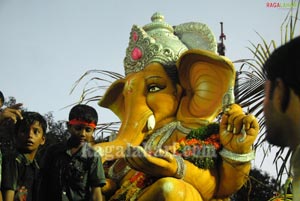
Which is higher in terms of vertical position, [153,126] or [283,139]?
[283,139]

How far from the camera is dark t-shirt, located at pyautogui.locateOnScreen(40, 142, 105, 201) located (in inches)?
112

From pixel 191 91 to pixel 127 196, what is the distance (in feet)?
3.71

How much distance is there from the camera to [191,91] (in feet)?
16.7

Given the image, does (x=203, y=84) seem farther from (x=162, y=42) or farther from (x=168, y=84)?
(x=162, y=42)

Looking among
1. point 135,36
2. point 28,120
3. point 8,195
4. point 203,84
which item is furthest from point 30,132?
point 135,36

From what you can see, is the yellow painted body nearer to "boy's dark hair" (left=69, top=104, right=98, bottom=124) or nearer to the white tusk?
the white tusk

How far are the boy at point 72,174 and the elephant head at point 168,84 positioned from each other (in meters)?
1.77

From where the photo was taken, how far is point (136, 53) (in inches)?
210

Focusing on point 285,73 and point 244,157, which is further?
point 244,157

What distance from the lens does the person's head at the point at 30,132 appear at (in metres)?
3.05

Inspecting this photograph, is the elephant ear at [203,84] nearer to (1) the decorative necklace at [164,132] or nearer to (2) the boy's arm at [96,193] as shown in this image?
(1) the decorative necklace at [164,132]

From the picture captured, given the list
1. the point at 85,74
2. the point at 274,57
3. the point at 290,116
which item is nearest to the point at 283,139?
the point at 290,116

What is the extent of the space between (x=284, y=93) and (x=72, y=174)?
5.38ft

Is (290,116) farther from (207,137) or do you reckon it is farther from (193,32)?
(193,32)
